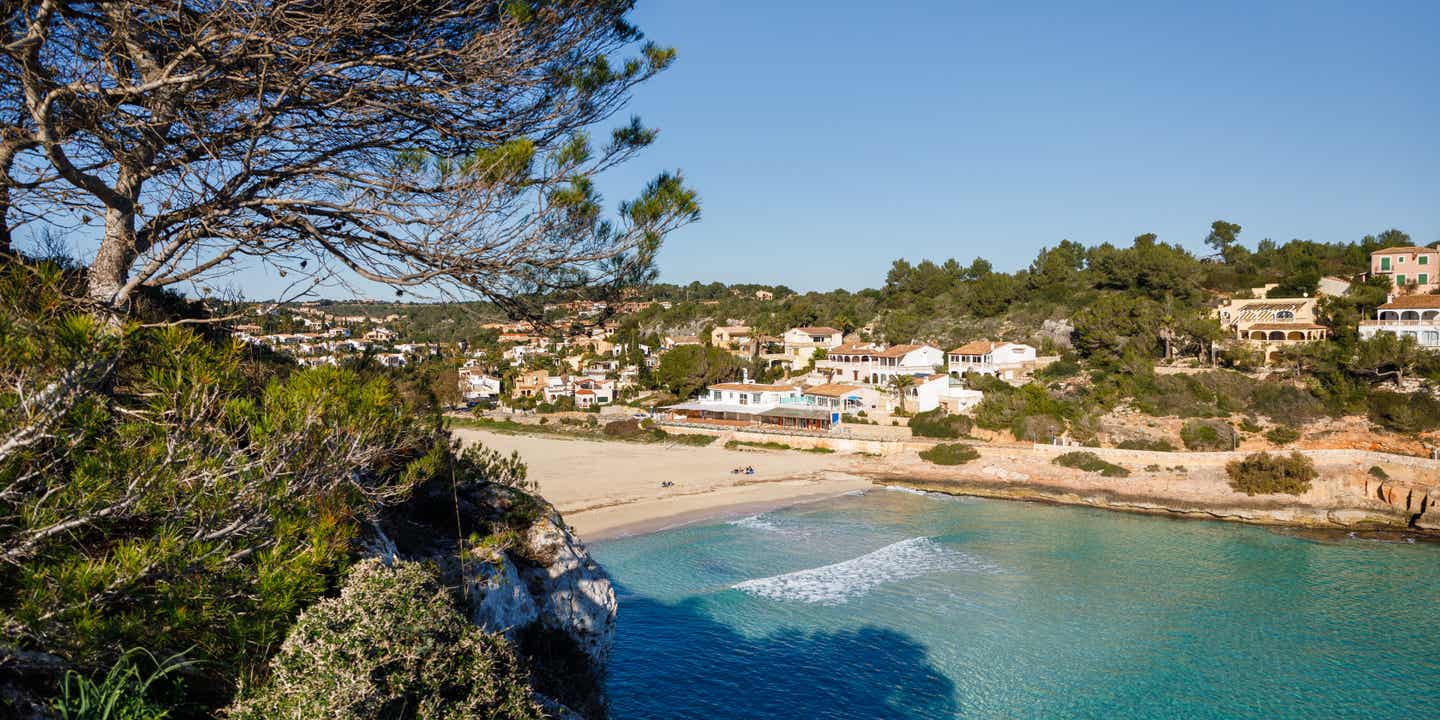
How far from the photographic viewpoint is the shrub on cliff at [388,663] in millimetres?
3594

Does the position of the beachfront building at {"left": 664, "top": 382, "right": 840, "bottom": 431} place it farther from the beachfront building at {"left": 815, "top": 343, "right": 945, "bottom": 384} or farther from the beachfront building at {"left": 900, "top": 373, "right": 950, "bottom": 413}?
the beachfront building at {"left": 815, "top": 343, "right": 945, "bottom": 384}

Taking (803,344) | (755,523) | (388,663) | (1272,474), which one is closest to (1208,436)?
(1272,474)

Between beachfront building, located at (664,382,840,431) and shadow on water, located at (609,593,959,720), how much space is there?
992 inches

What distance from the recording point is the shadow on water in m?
12.9

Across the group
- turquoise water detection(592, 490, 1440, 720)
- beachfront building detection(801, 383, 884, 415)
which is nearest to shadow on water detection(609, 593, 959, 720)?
turquoise water detection(592, 490, 1440, 720)

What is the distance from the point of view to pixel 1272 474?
27.3 meters

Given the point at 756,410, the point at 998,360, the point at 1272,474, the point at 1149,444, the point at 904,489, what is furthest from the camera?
the point at 998,360

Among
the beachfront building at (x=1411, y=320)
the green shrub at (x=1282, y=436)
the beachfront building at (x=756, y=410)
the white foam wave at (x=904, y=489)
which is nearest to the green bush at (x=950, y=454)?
the white foam wave at (x=904, y=489)

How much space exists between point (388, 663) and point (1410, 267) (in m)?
65.0

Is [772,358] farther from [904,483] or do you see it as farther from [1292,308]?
[1292,308]

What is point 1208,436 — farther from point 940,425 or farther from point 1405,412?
point 940,425

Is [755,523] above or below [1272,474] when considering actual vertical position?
below

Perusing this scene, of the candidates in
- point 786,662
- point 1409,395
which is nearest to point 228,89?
point 786,662

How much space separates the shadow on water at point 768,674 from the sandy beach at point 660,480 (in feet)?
28.7
